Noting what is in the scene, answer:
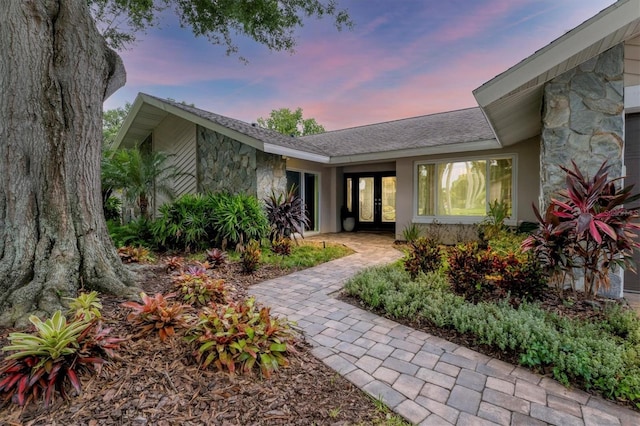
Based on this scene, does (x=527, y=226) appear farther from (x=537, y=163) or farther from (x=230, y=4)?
(x=230, y=4)

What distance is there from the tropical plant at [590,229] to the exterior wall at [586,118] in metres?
0.69

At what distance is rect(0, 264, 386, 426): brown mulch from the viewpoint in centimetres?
172

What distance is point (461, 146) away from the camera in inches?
286

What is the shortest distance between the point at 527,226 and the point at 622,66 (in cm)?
403

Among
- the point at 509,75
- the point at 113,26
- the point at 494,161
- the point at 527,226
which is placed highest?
the point at 113,26

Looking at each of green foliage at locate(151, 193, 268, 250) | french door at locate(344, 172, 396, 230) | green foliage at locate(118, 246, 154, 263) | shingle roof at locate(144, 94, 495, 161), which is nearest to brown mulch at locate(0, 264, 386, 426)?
green foliage at locate(118, 246, 154, 263)

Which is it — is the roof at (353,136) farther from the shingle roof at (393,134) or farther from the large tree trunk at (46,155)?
the large tree trunk at (46,155)

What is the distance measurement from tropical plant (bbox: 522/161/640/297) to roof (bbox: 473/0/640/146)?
132 centimetres

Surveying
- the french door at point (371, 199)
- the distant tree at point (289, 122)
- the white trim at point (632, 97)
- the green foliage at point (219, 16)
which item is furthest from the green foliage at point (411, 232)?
the distant tree at point (289, 122)

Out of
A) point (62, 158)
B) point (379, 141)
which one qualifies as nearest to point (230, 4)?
point (62, 158)

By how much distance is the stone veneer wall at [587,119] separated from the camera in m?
3.76

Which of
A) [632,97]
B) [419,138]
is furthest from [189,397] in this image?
[419,138]

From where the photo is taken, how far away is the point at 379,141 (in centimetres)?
991

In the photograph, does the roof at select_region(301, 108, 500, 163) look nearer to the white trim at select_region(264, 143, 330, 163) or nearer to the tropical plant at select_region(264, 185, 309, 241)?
the white trim at select_region(264, 143, 330, 163)
